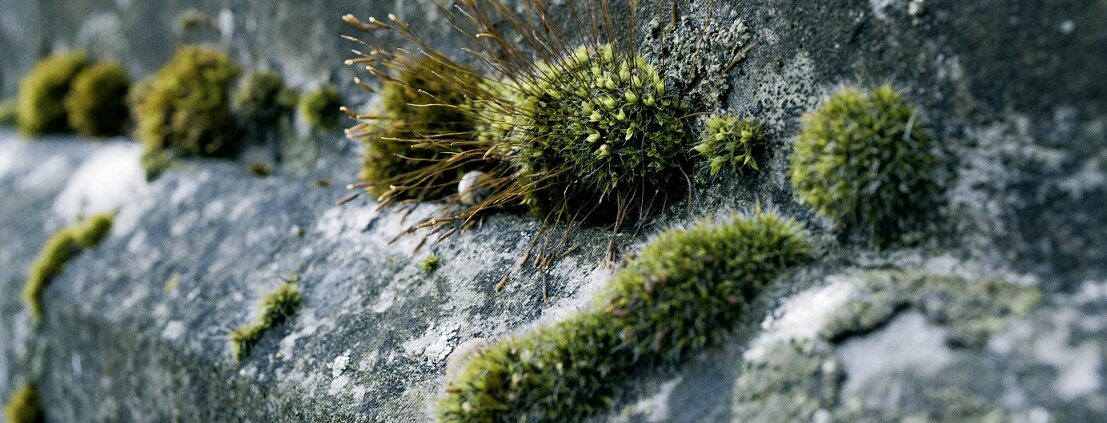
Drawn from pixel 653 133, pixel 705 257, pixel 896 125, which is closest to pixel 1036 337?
pixel 896 125

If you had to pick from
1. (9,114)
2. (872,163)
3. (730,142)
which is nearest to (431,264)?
(730,142)

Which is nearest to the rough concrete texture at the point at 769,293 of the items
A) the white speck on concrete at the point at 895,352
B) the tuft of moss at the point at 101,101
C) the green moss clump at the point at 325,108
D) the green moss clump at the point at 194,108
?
the white speck on concrete at the point at 895,352

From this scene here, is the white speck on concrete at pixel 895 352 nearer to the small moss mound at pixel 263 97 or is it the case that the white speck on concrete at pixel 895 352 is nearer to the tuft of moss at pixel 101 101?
the small moss mound at pixel 263 97

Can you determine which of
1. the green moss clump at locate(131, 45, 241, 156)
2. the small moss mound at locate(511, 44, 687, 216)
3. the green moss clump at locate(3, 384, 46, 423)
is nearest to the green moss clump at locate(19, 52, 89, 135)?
the green moss clump at locate(131, 45, 241, 156)

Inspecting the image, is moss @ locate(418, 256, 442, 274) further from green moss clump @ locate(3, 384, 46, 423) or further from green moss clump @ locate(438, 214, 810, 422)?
green moss clump @ locate(3, 384, 46, 423)

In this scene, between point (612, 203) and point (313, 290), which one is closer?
point (612, 203)

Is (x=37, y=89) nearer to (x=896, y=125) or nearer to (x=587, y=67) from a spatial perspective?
(x=587, y=67)

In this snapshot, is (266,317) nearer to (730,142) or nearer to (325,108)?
(325,108)
